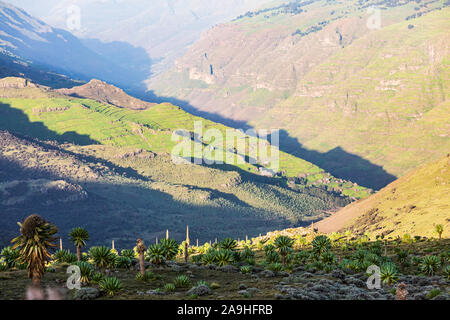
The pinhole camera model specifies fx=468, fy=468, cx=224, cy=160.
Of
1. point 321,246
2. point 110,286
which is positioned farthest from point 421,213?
point 110,286

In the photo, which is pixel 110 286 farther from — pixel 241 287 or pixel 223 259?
pixel 223 259

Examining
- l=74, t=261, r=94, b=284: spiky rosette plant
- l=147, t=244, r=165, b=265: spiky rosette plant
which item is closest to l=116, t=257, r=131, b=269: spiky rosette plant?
l=147, t=244, r=165, b=265: spiky rosette plant

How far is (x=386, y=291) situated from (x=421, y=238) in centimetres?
7726

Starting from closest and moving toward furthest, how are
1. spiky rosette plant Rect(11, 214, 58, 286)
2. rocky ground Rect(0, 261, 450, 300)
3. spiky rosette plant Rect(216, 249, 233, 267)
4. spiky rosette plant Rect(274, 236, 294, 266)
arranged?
1. spiky rosette plant Rect(11, 214, 58, 286)
2. rocky ground Rect(0, 261, 450, 300)
3. spiky rosette plant Rect(216, 249, 233, 267)
4. spiky rosette plant Rect(274, 236, 294, 266)

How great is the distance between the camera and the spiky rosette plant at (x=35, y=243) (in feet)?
172

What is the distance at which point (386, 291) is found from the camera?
192 feet

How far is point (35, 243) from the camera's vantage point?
52.3 meters

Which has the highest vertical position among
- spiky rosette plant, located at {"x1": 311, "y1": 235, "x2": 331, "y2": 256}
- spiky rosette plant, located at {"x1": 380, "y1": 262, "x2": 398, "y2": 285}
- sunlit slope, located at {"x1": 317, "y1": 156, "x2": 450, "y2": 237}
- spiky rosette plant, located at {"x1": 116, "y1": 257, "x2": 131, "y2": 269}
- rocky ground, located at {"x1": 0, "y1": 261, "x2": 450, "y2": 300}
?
sunlit slope, located at {"x1": 317, "y1": 156, "x2": 450, "y2": 237}

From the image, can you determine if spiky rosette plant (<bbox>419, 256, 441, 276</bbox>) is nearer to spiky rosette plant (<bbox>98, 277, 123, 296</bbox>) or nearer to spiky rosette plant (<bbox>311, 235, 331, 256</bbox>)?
spiky rosette plant (<bbox>311, 235, 331, 256</bbox>)

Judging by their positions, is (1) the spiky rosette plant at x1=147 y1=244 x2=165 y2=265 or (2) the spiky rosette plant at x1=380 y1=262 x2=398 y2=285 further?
(1) the spiky rosette plant at x1=147 y1=244 x2=165 y2=265

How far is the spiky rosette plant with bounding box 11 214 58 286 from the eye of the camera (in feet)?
172

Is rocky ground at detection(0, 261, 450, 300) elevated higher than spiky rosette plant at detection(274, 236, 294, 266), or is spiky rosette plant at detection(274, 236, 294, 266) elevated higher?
spiky rosette plant at detection(274, 236, 294, 266)
